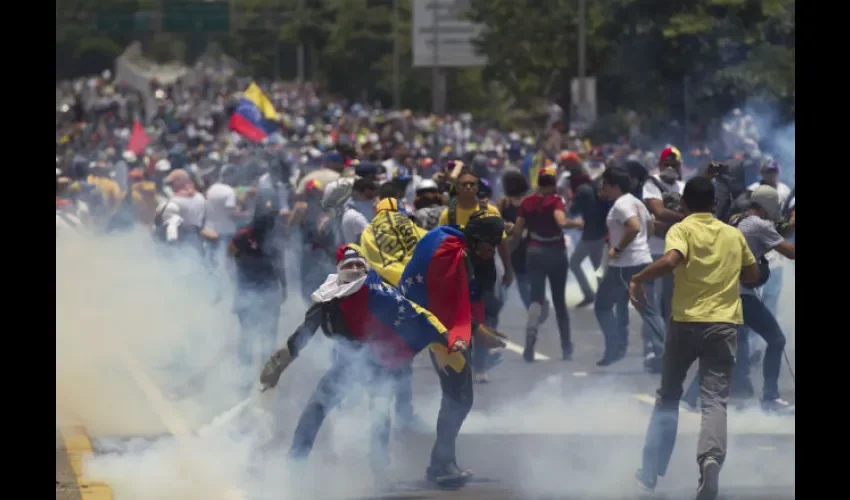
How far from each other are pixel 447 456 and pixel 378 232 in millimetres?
1699

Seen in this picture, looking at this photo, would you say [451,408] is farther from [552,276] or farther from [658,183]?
[552,276]

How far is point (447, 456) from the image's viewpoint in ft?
30.4

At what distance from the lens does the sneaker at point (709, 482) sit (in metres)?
8.41

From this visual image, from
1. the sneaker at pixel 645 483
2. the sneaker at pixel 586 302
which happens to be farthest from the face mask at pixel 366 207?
the sneaker at pixel 586 302

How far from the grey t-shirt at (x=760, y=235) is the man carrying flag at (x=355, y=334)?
263 cm

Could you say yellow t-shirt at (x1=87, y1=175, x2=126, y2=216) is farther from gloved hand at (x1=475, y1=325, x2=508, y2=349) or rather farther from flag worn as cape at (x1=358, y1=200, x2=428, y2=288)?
gloved hand at (x1=475, y1=325, x2=508, y2=349)

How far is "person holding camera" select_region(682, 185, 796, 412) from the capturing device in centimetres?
1095

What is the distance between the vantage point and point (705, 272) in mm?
8750

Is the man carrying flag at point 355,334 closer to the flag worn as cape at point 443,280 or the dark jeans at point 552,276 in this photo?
the flag worn as cape at point 443,280

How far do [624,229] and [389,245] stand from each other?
3635 millimetres

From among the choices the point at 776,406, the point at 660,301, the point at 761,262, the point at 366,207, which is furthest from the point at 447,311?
the point at 660,301

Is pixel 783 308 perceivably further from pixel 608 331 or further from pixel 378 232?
pixel 378 232

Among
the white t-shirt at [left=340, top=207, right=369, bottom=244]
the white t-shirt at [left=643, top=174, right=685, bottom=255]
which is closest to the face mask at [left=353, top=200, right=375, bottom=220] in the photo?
the white t-shirt at [left=340, top=207, right=369, bottom=244]
